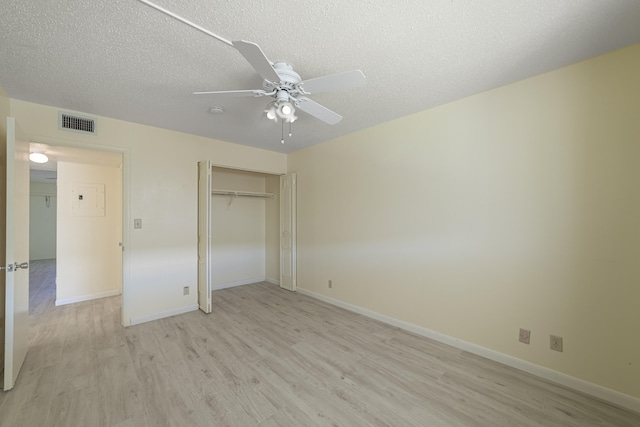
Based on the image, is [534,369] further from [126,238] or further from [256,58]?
[126,238]

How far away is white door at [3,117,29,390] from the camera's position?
1897 millimetres

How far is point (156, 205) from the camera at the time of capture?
333 cm

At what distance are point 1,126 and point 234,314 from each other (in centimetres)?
303

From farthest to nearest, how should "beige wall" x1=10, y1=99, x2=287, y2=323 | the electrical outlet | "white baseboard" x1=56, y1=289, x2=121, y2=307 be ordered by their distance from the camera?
"white baseboard" x1=56, y1=289, x2=121, y2=307
"beige wall" x1=10, y1=99, x2=287, y2=323
the electrical outlet

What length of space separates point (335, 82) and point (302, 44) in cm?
39

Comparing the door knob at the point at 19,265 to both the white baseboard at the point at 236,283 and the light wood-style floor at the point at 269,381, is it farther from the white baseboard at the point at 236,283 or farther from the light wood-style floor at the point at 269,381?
the white baseboard at the point at 236,283

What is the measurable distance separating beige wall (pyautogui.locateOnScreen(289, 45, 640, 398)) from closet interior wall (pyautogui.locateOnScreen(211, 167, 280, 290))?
2.38m

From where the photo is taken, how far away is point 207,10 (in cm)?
143

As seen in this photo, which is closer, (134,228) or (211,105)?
(211,105)

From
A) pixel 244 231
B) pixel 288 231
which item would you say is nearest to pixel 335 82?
pixel 288 231

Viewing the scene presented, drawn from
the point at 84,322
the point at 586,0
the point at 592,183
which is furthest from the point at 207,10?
the point at 84,322

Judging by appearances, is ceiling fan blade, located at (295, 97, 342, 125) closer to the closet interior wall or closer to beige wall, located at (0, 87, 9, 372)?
beige wall, located at (0, 87, 9, 372)

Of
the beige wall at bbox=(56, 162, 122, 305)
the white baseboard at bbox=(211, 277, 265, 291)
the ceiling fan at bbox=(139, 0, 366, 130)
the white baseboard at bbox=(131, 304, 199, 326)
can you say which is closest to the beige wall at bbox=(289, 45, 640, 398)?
the ceiling fan at bbox=(139, 0, 366, 130)

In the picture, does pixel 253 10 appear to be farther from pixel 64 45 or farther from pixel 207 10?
pixel 64 45
